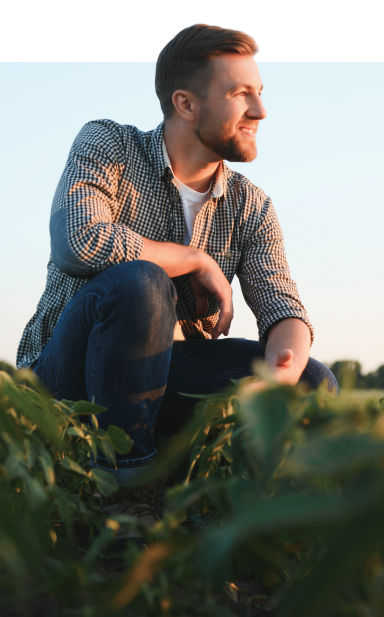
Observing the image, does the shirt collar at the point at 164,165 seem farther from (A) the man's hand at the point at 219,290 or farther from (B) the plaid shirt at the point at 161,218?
(A) the man's hand at the point at 219,290

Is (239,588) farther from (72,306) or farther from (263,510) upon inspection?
(72,306)

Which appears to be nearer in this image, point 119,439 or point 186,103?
point 119,439

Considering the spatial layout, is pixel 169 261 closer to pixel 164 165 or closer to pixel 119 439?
pixel 164 165

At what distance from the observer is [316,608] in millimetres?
303

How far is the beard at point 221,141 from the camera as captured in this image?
227 centimetres

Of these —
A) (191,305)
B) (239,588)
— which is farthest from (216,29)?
(239,588)

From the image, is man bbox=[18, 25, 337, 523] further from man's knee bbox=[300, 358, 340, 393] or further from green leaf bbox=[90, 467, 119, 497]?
green leaf bbox=[90, 467, 119, 497]

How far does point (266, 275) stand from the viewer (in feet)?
7.16

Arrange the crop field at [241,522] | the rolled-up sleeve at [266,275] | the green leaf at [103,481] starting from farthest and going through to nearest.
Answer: the rolled-up sleeve at [266,275] < the green leaf at [103,481] < the crop field at [241,522]

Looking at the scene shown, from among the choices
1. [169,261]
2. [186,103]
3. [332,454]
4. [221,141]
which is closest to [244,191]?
[221,141]

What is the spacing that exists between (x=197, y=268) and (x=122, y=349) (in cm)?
71

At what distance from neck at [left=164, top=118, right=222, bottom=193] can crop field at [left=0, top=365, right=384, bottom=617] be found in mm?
1629

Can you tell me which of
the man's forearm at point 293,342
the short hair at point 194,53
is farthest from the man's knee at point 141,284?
the short hair at point 194,53

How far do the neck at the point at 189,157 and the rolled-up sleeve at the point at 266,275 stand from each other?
0.88 ft
